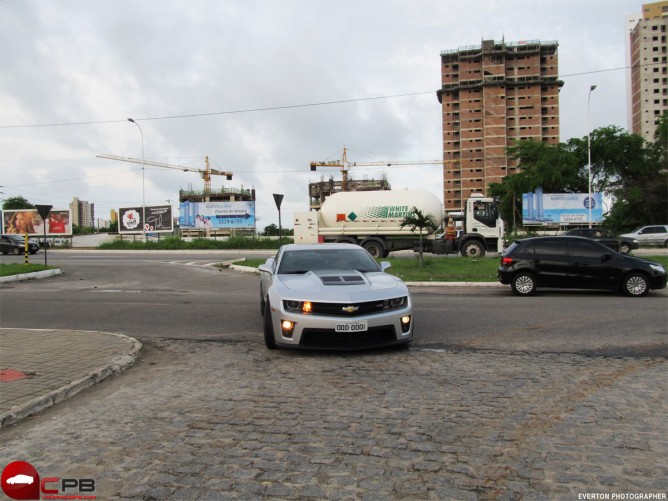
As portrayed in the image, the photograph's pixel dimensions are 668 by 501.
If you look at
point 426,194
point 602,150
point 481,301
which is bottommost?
point 481,301

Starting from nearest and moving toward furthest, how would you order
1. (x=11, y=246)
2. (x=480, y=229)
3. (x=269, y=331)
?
(x=269, y=331), (x=480, y=229), (x=11, y=246)

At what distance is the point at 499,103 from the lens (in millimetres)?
133250

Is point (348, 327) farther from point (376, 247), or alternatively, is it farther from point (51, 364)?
point (376, 247)

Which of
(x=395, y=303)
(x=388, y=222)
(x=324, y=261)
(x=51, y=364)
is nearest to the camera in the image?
(x=51, y=364)

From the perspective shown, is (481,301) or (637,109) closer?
(481,301)

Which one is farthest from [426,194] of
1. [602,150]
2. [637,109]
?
[637,109]

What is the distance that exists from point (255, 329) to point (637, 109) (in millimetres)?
173309

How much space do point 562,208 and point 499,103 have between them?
96.5 m

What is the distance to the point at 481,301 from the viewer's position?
12.0 meters

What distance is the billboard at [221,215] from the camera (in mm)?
49000

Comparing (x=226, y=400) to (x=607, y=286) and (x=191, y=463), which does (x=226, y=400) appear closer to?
(x=191, y=463)

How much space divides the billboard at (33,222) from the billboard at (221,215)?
36.8ft

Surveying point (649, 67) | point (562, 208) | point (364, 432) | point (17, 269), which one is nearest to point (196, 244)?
point (17, 269)

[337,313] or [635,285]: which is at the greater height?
[337,313]
